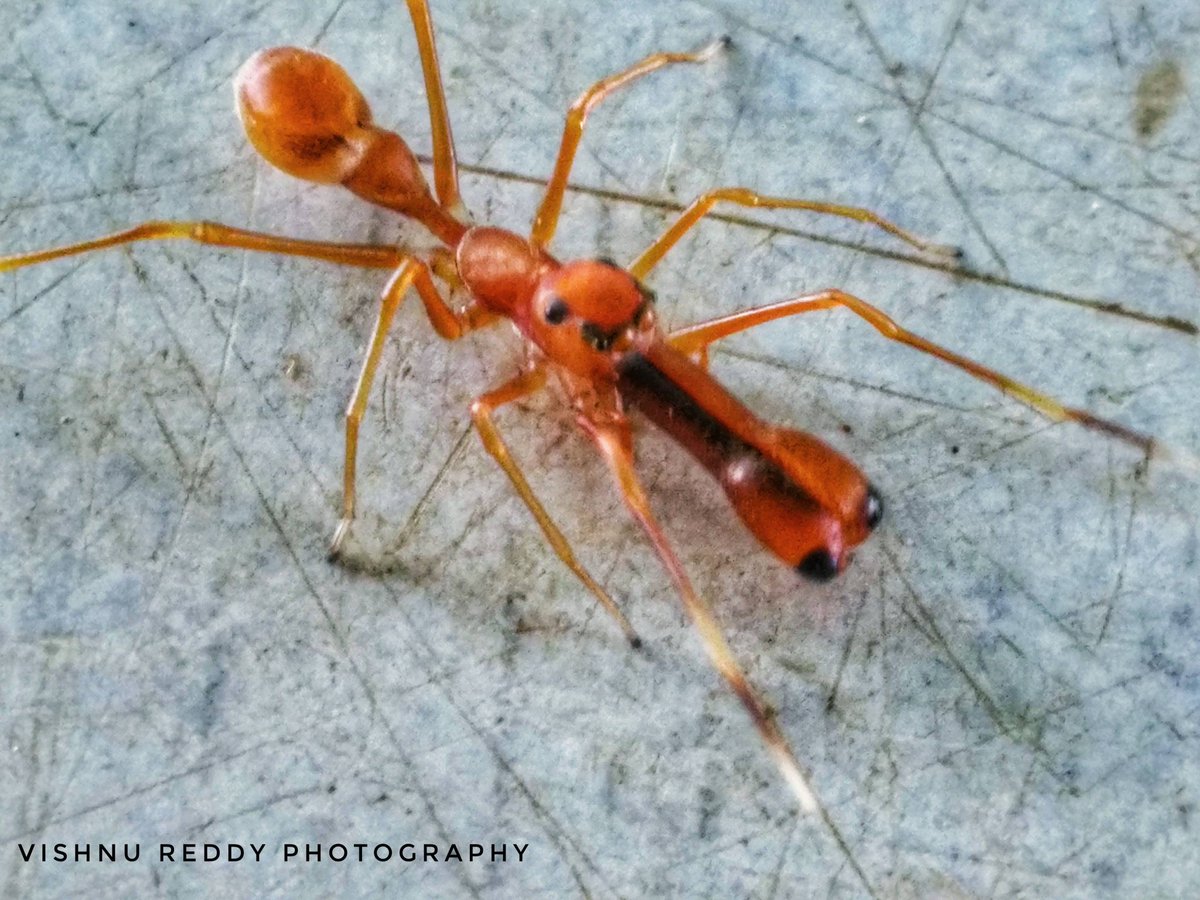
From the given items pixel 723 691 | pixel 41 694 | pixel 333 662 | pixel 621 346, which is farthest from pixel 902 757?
pixel 41 694

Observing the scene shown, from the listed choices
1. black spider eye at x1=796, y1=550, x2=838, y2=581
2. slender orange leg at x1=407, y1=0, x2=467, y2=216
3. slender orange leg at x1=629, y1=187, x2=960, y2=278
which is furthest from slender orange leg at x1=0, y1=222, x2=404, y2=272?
black spider eye at x1=796, y1=550, x2=838, y2=581

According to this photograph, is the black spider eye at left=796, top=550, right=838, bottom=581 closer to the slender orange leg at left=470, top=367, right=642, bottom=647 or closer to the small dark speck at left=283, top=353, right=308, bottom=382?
the slender orange leg at left=470, top=367, right=642, bottom=647

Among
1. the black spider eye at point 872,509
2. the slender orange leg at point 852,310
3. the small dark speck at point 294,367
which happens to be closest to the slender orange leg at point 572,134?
the slender orange leg at point 852,310

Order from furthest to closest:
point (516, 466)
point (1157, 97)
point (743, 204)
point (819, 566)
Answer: point (1157, 97) < point (743, 204) < point (516, 466) < point (819, 566)

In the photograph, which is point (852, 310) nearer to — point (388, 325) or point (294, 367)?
point (388, 325)

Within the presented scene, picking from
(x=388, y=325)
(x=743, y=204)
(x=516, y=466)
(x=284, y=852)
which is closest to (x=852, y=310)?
(x=743, y=204)

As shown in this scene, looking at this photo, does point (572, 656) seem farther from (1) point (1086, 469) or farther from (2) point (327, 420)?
(1) point (1086, 469)

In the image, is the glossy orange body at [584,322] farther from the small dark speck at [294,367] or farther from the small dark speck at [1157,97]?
the small dark speck at [1157,97]
